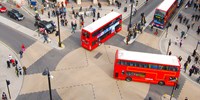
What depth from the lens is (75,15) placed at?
5125 cm

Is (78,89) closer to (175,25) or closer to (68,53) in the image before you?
(68,53)

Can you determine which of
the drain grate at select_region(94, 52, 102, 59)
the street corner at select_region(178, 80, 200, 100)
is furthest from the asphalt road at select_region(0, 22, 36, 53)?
the street corner at select_region(178, 80, 200, 100)

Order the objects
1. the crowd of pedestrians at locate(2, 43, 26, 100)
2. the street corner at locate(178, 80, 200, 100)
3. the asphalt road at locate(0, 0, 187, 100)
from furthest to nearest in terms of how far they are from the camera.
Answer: the asphalt road at locate(0, 0, 187, 100) → the crowd of pedestrians at locate(2, 43, 26, 100) → the street corner at locate(178, 80, 200, 100)

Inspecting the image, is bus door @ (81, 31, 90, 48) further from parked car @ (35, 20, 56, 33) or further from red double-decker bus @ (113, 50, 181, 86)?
parked car @ (35, 20, 56, 33)

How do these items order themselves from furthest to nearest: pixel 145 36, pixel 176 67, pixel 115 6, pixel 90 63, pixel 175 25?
1. pixel 115 6
2. pixel 175 25
3. pixel 145 36
4. pixel 90 63
5. pixel 176 67

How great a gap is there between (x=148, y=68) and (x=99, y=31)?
1026 cm

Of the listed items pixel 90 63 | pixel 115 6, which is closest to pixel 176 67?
pixel 90 63

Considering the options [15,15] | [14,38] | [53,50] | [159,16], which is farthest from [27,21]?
[159,16]

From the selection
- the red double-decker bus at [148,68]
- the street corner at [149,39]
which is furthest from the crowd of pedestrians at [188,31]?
the red double-decker bus at [148,68]

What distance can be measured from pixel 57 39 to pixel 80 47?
408cm

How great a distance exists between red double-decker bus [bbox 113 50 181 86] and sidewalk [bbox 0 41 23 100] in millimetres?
12433

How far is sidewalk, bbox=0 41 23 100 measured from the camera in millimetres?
36000

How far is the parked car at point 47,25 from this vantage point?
46.5 metres

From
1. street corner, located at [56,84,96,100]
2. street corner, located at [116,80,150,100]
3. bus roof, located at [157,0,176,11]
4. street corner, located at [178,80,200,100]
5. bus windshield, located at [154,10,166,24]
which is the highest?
bus roof, located at [157,0,176,11]
